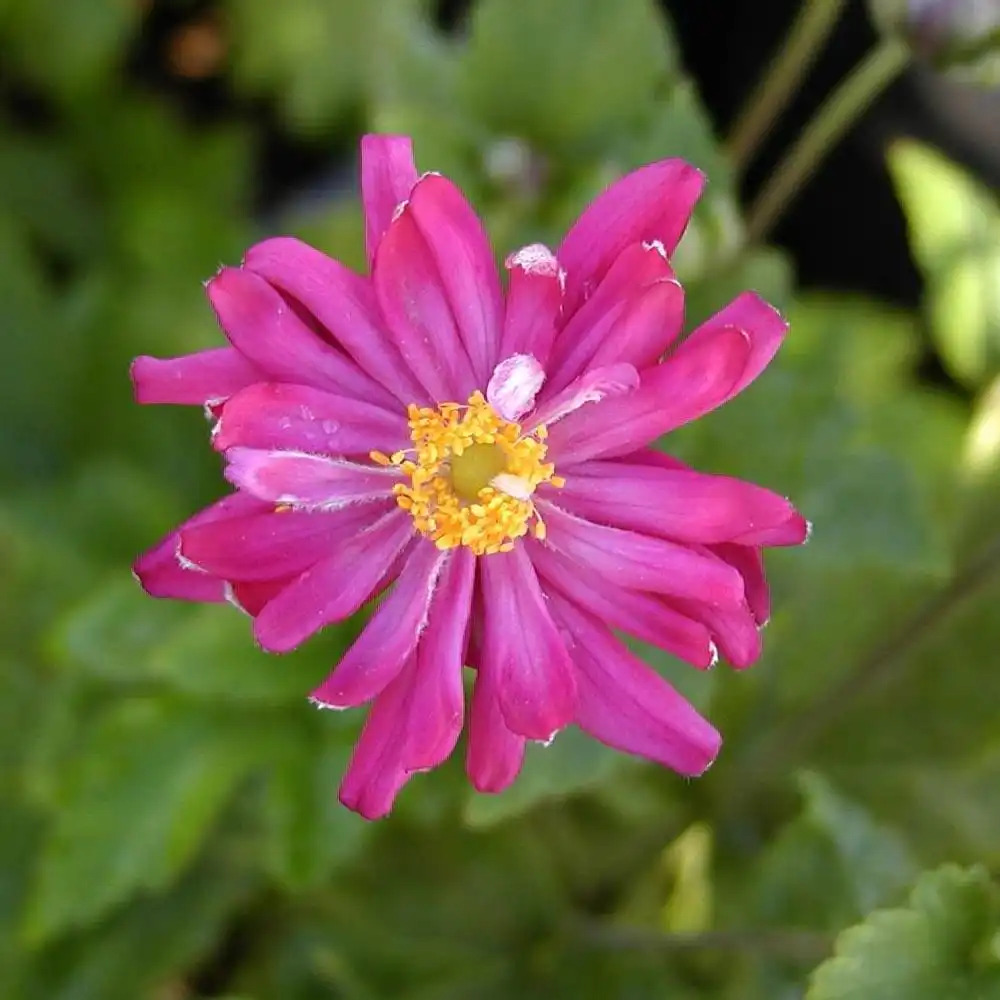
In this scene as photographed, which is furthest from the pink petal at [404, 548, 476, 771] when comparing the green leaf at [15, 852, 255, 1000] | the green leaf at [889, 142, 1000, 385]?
the green leaf at [889, 142, 1000, 385]

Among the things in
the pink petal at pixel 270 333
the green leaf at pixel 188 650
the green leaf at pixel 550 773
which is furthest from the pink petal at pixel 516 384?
the green leaf at pixel 188 650

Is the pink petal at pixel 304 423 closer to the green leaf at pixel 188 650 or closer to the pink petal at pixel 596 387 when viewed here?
the pink petal at pixel 596 387

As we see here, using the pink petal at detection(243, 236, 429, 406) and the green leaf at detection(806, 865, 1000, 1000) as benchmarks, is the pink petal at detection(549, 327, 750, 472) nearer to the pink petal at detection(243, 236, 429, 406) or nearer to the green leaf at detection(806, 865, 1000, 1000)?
the pink petal at detection(243, 236, 429, 406)

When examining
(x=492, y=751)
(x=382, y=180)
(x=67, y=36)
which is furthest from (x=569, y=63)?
(x=67, y=36)

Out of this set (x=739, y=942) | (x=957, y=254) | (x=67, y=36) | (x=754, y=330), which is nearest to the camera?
(x=754, y=330)

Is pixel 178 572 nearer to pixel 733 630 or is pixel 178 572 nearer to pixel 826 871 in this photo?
pixel 733 630

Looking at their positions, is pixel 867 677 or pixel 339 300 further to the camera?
pixel 867 677

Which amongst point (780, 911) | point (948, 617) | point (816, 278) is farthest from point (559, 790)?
point (816, 278)

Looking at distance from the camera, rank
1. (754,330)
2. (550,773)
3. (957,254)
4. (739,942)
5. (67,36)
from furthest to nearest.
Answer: (67,36), (957,254), (739,942), (550,773), (754,330)
